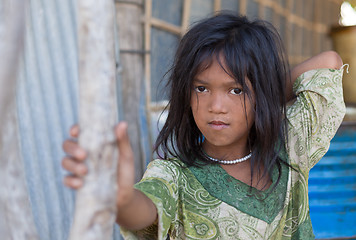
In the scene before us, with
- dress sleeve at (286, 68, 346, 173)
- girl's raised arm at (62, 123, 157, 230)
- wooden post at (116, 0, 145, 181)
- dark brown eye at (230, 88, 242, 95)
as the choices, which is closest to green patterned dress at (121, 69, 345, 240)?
dress sleeve at (286, 68, 346, 173)

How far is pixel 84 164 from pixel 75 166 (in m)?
0.02

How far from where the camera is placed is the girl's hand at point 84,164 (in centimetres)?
59

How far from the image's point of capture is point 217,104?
1.13 metres

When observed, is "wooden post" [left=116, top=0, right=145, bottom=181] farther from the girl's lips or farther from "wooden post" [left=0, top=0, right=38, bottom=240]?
"wooden post" [left=0, top=0, right=38, bottom=240]

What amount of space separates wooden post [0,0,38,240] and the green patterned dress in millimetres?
435

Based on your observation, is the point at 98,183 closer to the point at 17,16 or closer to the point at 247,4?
the point at 17,16

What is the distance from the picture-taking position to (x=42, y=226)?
186 cm

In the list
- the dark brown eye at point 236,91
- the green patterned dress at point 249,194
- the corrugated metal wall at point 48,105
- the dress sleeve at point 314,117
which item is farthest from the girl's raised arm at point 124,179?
the corrugated metal wall at point 48,105

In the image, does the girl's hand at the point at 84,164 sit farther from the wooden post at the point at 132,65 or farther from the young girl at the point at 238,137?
the wooden post at the point at 132,65

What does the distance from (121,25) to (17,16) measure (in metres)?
1.92

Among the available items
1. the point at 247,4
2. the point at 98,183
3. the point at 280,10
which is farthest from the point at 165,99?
the point at 280,10

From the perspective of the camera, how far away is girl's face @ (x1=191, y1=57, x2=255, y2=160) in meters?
1.15

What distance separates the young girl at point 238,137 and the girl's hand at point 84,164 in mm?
314

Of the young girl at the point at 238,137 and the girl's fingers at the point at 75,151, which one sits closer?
the girl's fingers at the point at 75,151
